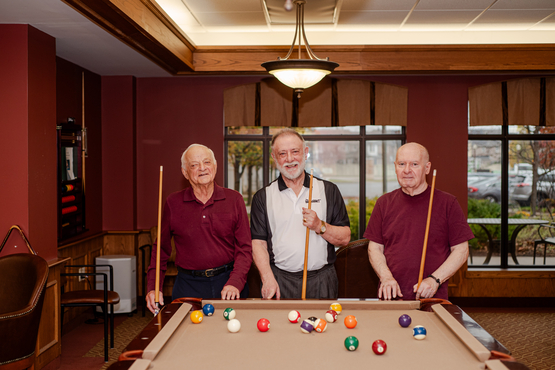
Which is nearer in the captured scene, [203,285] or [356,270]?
[203,285]

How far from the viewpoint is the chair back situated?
2633 millimetres

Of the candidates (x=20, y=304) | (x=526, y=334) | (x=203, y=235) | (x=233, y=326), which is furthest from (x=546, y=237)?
(x=20, y=304)

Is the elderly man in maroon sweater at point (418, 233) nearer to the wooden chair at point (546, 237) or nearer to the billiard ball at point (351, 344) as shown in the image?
the billiard ball at point (351, 344)

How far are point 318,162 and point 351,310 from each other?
3.67 metres

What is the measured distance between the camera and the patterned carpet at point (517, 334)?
3748mm

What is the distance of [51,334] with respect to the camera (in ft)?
11.8

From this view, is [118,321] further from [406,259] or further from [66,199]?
[406,259]

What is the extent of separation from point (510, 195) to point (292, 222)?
402cm

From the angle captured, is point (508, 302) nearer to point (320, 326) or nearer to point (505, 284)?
point (505, 284)

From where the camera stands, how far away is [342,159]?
5.70 meters

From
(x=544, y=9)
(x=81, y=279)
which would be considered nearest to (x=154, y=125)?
(x=81, y=279)

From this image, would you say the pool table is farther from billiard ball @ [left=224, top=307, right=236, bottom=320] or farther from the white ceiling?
the white ceiling

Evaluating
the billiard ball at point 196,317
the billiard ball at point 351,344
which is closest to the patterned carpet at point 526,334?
→ the billiard ball at point 351,344

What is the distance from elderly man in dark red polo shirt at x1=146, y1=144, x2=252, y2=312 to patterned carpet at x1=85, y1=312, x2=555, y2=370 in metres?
1.48
